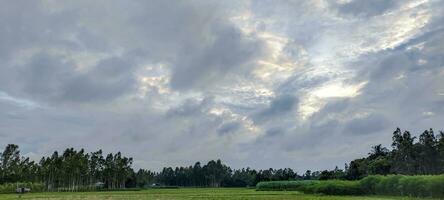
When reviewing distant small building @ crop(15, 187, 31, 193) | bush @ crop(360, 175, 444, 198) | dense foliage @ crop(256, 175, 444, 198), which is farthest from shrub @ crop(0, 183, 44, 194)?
bush @ crop(360, 175, 444, 198)

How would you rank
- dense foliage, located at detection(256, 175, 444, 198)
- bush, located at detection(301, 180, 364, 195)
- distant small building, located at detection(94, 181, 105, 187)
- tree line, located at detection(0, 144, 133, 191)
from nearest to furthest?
1. dense foliage, located at detection(256, 175, 444, 198)
2. bush, located at detection(301, 180, 364, 195)
3. tree line, located at detection(0, 144, 133, 191)
4. distant small building, located at detection(94, 181, 105, 187)

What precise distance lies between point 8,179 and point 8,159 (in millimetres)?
6732

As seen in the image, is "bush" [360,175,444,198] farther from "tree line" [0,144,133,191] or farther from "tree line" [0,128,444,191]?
"tree line" [0,144,133,191]

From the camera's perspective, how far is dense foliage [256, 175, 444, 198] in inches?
2359

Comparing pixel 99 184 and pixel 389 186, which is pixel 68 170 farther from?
pixel 389 186

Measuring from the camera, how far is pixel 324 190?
3654 inches

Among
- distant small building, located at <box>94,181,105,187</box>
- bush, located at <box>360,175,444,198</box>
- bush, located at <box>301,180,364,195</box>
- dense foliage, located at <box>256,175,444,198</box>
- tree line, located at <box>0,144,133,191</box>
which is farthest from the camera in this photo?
distant small building, located at <box>94,181,105,187</box>

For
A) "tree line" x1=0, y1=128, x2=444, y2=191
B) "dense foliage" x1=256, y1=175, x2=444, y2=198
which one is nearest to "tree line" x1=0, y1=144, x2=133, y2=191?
"tree line" x1=0, y1=128, x2=444, y2=191

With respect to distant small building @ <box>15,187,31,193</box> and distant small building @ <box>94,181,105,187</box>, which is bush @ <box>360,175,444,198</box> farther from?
distant small building @ <box>94,181,105,187</box>

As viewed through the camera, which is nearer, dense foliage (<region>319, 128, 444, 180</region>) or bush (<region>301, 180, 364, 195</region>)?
bush (<region>301, 180, 364, 195</region>)

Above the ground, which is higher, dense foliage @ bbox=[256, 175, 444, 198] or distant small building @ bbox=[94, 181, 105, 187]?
distant small building @ bbox=[94, 181, 105, 187]

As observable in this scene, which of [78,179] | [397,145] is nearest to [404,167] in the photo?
[397,145]

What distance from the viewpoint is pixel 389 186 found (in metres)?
74.1

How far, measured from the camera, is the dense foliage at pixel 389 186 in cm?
5991
